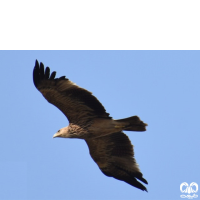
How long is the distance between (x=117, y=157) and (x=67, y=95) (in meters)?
2.31

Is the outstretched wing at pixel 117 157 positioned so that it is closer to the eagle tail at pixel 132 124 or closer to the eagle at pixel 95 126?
the eagle at pixel 95 126

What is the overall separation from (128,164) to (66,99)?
247 centimetres

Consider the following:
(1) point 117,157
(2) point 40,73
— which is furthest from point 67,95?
(1) point 117,157

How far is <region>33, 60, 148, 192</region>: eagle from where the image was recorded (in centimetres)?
1210

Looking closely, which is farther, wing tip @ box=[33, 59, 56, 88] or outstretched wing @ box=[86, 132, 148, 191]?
outstretched wing @ box=[86, 132, 148, 191]

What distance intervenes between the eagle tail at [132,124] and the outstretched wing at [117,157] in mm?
843

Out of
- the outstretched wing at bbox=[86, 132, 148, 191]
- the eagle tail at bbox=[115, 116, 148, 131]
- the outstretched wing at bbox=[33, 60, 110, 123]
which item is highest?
the outstretched wing at bbox=[33, 60, 110, 123]

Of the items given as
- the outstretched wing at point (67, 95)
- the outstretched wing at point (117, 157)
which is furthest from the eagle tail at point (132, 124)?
the outstretched wing at point (117, 157)

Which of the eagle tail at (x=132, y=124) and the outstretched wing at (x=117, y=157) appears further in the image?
the outstretched wing at (x=117, y=157)

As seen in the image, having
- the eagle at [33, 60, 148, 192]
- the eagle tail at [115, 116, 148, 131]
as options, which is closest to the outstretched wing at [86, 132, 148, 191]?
the eagle at [33, 60, 148, 192]

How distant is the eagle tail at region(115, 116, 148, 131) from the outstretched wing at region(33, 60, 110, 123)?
42cm

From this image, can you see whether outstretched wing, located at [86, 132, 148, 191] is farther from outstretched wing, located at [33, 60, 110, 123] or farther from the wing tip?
the wing tip

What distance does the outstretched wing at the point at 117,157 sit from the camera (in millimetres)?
13188
